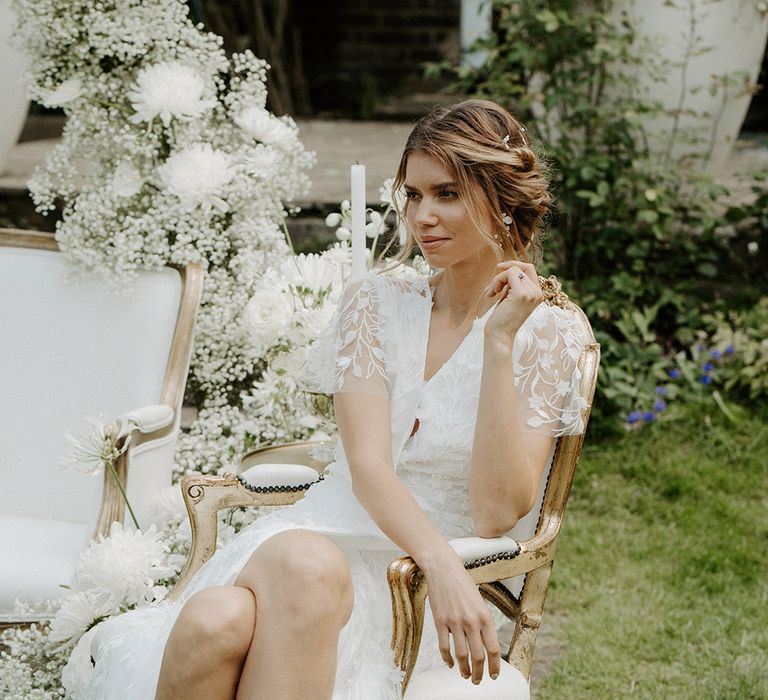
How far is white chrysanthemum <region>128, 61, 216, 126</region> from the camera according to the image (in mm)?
2879

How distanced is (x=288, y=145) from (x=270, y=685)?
164cm

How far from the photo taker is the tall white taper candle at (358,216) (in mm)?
2359

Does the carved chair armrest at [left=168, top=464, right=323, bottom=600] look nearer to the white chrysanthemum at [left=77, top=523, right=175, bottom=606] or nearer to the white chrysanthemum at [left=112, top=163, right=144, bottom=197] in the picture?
the white chrysanthemum at [left=77, top=523, right=175, bottom=606]

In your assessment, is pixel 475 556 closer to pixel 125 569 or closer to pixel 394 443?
pixel 394 443

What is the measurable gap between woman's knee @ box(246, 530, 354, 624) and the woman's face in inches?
24.9

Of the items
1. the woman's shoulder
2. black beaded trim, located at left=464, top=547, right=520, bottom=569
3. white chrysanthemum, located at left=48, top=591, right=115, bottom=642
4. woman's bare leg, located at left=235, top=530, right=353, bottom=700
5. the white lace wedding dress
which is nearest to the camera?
woman's bare leg, located at left=235, top=530, right=353, bottom=700

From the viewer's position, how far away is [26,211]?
14.6ft

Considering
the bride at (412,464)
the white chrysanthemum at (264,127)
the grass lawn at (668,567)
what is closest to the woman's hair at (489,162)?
the bride at (412,464)

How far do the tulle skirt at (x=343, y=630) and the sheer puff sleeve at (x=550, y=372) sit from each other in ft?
1.27

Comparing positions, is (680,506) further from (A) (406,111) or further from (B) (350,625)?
(A) (406,111)

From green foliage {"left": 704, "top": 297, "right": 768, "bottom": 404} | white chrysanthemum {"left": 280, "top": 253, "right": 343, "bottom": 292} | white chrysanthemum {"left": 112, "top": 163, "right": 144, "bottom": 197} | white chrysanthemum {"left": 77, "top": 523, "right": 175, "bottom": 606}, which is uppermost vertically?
white chrysanthemum {"left": 112, "top": 163, "right": 144, "bottom": 197}

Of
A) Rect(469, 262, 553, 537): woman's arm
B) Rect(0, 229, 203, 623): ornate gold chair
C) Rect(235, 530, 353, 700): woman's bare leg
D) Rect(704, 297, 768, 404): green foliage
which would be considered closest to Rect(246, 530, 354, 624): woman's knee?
Rect(235, 530, 353, 700): woman's bare leg

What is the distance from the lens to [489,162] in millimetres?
2102

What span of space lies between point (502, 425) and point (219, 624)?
2.02ft
